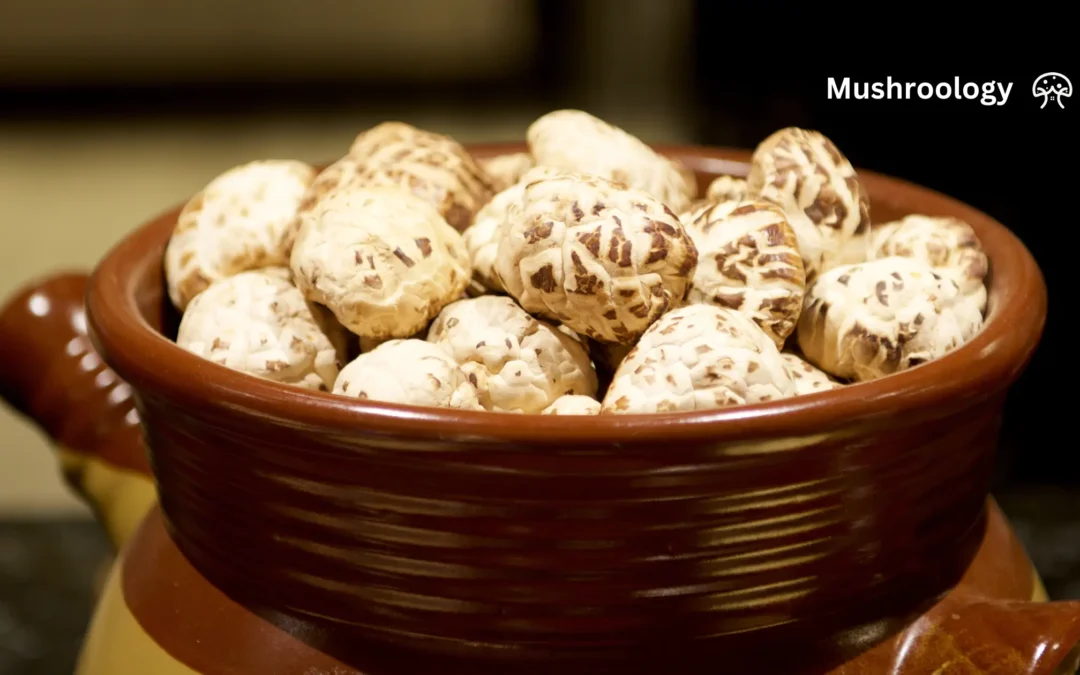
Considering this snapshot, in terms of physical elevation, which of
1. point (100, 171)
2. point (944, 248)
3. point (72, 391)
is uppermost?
point (944, 248)

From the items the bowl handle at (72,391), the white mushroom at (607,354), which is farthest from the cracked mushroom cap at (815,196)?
the bowl handle at (72,391)

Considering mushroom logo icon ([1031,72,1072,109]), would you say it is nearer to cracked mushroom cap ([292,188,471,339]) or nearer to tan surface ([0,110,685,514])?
tan surface ([0,110,685,514])

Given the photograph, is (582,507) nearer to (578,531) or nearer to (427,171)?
(578,531)

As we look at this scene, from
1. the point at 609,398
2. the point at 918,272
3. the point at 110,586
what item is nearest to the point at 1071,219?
the point at 918,272

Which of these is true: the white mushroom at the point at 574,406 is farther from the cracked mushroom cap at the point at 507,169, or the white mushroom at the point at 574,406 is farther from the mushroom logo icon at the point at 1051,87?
the mushroom logo icon at the point at 1051,87

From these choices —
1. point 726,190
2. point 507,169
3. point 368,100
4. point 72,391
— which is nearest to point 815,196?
point 726,190

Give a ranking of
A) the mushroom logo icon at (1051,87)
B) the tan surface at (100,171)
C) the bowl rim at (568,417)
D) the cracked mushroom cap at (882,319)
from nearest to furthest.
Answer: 1. the bowl rim at (568,417)
2. the cracked mushroom cap at (882,319)
3. the mushroom logo icon at (1051,87)
4. the tan surface at (100,171)
